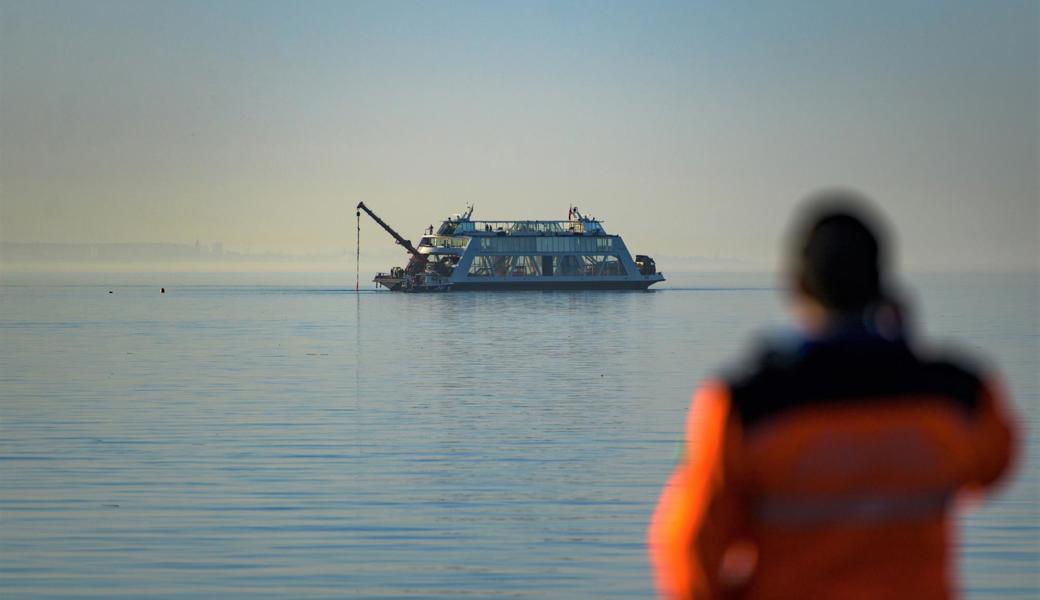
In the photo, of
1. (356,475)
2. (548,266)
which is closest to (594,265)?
(548,266)

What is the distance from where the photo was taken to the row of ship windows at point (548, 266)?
12025 cm

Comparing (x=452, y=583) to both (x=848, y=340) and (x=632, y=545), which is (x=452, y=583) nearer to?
(x=632, y=545)

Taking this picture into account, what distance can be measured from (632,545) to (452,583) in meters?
1.84

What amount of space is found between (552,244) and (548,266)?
6.74 feet

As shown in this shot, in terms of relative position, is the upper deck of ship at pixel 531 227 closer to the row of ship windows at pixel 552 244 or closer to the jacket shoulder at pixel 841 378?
the row of ship windows at pixel 552 244

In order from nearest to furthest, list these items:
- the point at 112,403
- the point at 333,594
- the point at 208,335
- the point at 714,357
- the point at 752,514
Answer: the point at 752,514
the point at 333,594
the point at 112,403
the point at 714,357
the point at 208,335

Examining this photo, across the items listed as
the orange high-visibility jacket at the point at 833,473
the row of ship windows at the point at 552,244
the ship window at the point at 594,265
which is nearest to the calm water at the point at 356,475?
the orange high-visibility jacket at the point at 833,473

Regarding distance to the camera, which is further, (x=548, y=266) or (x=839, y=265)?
(x=548, y=266)

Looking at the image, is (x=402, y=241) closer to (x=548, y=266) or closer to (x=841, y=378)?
(x=548, y=266)

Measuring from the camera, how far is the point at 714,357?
129 feet

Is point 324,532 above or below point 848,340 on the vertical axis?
below

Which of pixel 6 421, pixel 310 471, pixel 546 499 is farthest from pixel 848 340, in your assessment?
pixel 6 421

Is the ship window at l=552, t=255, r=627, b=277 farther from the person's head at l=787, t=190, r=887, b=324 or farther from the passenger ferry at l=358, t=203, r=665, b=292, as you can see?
the person's head at l=787, t=190, r=887, b=324

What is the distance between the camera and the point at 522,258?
4783 inches
